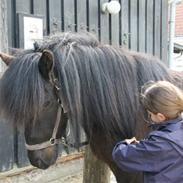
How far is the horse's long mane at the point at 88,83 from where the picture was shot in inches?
84.7

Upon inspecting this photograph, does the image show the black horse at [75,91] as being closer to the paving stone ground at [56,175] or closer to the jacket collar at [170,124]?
the jacket collar at [170,124]

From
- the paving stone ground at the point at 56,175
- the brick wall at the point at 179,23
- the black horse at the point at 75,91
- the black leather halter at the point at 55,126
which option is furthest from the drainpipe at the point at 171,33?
the brick wall at the point at 179,23

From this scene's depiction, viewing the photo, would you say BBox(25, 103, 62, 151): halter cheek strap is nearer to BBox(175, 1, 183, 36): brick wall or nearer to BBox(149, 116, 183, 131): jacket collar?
BBox(149, 116, 183, 131): jacket collar

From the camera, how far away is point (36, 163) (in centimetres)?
225

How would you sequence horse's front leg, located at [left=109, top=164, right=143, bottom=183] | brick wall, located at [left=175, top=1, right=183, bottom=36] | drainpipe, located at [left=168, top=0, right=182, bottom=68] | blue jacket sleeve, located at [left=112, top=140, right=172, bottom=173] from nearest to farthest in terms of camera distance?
blue jacket sleeve, located at [left=112, top=140, right=172, bottom=173] → horse's front leg, located at [left=109, top=164, right=143, bottom=183] → drainpipe, located at [left=168, top=0, right=182, bottom=68] → brick wall, located at [left=175, top=1, right=183, bottom=36]

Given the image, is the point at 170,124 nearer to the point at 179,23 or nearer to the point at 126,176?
the point at 126,176

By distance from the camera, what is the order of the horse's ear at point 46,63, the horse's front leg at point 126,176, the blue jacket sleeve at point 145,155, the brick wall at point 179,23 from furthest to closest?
the brick wall at point 179,23 < the horse's front leg at point 126,176 < the horse's ear at point 46,63 < the blue jacket sleeve at point 145,155

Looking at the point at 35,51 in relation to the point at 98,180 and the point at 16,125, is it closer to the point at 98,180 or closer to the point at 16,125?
the point at 16,125

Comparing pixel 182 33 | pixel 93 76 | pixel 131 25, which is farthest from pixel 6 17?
pixel 182 33

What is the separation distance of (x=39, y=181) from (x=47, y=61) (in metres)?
2.68

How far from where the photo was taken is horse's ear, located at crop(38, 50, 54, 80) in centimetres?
211

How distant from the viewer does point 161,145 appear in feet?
6.22

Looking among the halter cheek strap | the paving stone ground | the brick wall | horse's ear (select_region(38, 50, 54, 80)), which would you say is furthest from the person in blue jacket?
the brick wall

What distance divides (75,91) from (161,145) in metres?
0.57
